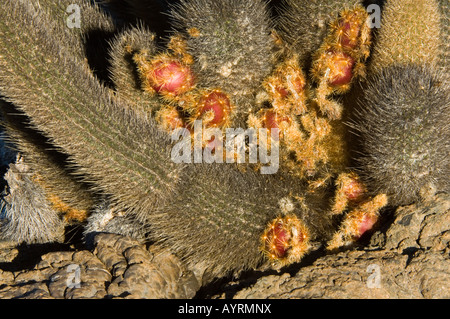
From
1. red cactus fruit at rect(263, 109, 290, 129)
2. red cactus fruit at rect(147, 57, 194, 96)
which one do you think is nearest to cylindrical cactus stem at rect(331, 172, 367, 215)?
red cactus fruit at rect(263, 109, 290, 129)

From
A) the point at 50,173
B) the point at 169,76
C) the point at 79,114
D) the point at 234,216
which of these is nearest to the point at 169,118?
the point at 169,76

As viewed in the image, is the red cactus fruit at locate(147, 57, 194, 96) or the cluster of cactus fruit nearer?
the cluster of cactus fruit

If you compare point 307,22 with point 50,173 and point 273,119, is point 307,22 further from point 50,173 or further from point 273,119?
point 50,173

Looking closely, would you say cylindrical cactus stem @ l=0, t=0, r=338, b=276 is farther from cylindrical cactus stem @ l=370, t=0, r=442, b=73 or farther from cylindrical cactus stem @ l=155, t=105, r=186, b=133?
cylindrical cactus stem @ l=370, t=0, r=442, b=73

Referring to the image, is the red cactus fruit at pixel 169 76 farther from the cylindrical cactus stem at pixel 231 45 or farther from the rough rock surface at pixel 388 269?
the rough rock surface at pixel 388 269

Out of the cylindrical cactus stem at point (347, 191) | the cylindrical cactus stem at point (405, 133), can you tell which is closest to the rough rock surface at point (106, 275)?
the cylindrical cactus stem at point (347, 191)

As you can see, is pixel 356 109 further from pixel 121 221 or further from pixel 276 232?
pixel 121 221
